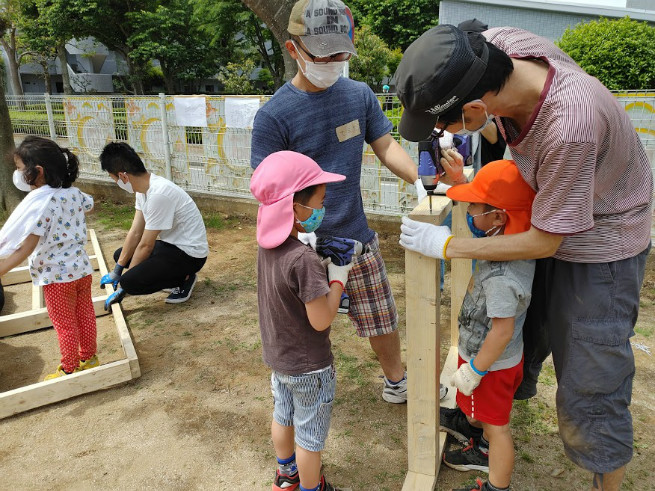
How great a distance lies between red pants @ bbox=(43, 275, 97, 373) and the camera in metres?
3.04

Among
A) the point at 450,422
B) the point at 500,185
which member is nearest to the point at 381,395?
the point at 450,422

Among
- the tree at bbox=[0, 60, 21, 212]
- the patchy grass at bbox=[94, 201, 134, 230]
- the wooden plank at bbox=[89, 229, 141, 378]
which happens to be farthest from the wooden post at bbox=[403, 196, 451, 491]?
the tree at bbox=[0, 60, 21, 212]

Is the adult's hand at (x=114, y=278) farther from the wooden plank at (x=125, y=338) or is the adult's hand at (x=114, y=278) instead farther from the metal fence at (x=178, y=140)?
the metal fence at (x=178, y=140)

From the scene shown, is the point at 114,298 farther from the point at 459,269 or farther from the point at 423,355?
the point at 423,355

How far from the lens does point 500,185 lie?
1.75m

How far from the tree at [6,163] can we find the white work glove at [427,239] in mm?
6251

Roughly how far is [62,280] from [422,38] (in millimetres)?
2547

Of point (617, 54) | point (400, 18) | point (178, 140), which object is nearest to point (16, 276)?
point (178, 140)

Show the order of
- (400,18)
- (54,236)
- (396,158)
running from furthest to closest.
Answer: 1. (400,18)
2. (54,236)
3. (396,158)

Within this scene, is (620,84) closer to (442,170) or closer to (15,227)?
(442,170)

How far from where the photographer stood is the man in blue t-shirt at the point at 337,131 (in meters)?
2.17

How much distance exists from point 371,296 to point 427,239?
82 cm

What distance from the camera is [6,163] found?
6.51 meters

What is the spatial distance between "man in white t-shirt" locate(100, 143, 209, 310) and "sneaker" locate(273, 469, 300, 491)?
8.10ft
